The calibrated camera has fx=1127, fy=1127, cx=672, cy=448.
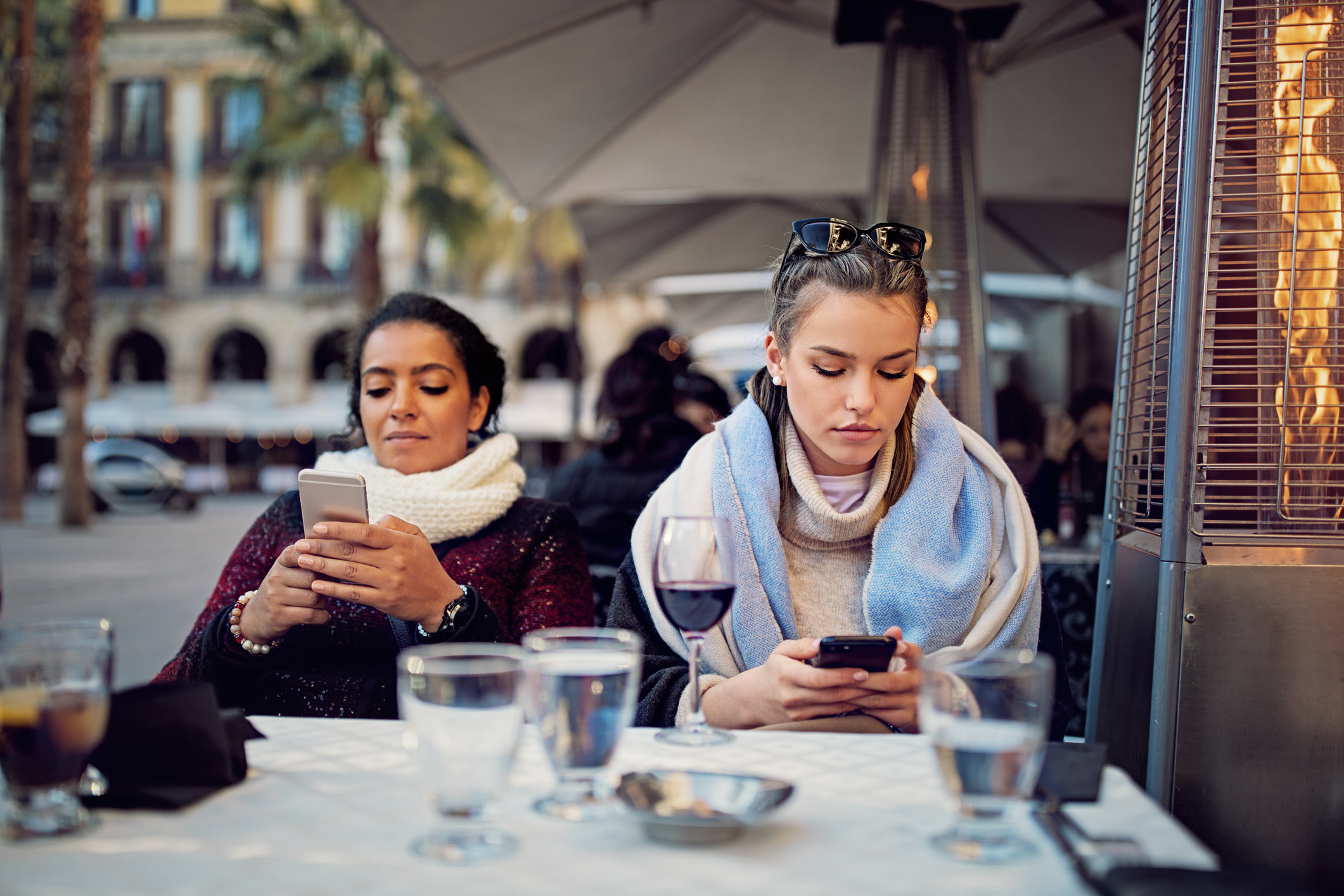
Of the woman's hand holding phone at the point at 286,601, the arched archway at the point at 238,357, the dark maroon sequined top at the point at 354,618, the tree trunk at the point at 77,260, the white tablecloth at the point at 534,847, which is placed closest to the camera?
the white tablecloth at the point at 534,847

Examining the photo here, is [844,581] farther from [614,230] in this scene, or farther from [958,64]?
[614,230]

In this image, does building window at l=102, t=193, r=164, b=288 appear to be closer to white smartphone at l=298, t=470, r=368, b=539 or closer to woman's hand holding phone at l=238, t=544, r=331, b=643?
woman's hand holding phone at l=238, t=544, r=331, b=643

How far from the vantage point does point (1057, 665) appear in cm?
206

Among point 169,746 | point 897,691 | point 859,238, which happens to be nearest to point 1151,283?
point 859,238

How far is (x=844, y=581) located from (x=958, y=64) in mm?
2411

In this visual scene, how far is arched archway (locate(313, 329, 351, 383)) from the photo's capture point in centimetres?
2988

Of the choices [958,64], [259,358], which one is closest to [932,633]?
[958,64]

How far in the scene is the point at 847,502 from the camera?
6.75ft

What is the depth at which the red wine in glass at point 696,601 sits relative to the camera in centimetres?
142

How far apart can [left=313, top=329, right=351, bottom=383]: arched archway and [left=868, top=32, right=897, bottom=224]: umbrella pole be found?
27.3 m

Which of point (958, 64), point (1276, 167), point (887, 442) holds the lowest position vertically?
point (887, 442)

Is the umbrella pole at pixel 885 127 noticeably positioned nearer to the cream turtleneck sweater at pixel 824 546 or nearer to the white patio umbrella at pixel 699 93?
the white patio umbrella at pixel 699 93

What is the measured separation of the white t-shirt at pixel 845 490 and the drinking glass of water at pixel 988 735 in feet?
3.45

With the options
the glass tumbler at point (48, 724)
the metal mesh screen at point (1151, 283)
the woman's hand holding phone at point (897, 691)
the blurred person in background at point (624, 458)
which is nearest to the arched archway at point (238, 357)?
the blurred person in background at point (624, 458)
